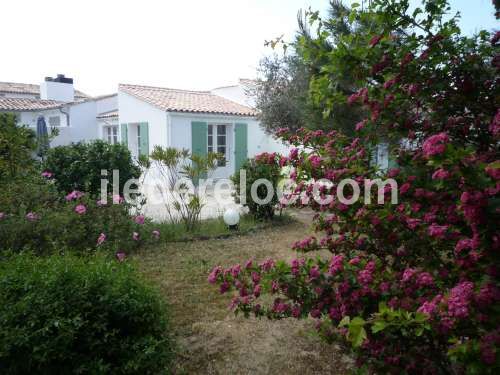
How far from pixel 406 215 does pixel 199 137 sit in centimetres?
1233

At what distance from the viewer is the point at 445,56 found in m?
2.13

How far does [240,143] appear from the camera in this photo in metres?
15.0

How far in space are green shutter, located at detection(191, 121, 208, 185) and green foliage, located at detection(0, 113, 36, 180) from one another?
7530 millimetres

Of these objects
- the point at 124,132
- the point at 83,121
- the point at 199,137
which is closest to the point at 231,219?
the point at 199,137

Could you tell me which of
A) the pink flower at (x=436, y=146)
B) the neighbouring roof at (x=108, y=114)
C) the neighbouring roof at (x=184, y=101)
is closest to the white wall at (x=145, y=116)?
the neighbouring roof at (x=184, y=101)

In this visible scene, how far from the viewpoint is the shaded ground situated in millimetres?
2809

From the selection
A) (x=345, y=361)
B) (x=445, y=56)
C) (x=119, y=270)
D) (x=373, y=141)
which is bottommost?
(x=345, y=361)

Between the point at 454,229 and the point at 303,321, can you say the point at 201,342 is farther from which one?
the point at 454,229

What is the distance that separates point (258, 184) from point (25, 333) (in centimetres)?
617

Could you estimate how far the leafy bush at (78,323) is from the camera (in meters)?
2.14

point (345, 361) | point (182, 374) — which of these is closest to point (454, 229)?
point (345, 361)

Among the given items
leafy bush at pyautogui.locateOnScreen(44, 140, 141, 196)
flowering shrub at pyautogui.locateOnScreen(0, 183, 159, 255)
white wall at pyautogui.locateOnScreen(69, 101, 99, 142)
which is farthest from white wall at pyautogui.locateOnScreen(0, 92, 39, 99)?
flowering shrub at pyautogui.locateOnScreen(0, 183, 159, 255)

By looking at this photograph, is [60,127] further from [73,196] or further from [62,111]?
[73,196]

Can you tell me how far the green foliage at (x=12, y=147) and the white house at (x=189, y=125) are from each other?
708 cm
